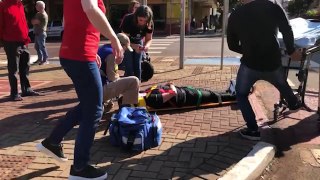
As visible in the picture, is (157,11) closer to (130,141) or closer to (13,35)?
(13,35)

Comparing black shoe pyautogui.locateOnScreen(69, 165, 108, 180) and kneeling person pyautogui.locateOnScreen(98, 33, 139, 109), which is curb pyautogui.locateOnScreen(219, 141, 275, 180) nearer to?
black shoe pyautogui.locateOnScreen(69, 165, 108, 180)

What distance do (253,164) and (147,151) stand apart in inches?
43.3

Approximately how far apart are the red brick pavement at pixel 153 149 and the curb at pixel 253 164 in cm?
10

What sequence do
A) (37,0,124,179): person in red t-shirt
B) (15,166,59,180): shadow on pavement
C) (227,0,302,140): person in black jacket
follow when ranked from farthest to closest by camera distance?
(227,0,302,140): person in black jacket < (15,166,59,180): shadow on pavement < (37,0,124,179): person in red t-shirt

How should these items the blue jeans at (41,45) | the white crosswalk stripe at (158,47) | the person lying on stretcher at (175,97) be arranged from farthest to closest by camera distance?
the white crosswalk stripe at (158,47) < the blue jeans at (41,45) < the person lying on stretcher at (175,97)

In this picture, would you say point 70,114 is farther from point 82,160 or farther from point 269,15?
point 269,15

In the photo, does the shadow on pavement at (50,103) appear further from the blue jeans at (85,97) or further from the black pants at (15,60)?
the blue jeans at (85,97)

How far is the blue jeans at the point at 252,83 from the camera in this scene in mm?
4691

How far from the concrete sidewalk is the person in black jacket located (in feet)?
1.85

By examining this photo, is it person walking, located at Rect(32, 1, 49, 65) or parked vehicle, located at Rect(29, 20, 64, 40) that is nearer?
person walking, located at Rect(32, 1, 49, 65)

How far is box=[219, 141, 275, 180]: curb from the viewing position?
3.69 meters

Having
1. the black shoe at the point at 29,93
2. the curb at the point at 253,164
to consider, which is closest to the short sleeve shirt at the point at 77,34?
the curb at the point at 253,164

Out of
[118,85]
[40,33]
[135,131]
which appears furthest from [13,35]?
[40,33]

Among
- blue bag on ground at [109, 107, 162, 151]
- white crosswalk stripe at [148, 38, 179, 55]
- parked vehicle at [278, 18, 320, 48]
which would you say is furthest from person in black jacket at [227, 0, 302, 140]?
white crosswalk stripe at [148, 38, 179, 55]
